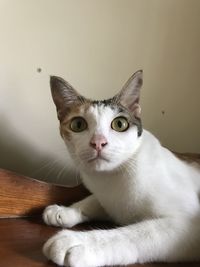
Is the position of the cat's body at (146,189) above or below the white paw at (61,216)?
above

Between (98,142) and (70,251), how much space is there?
0.80 ft

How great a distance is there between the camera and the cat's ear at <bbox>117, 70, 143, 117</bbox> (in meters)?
0.98

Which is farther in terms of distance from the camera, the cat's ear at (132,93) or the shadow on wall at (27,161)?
the shadow on wall at (27,161)

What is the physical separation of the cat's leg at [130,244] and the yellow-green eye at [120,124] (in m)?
0.22

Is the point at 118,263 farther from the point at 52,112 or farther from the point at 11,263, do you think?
the point at 52,112

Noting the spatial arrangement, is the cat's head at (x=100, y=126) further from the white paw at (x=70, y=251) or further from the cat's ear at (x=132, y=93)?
the white paw at (x=70, y=251)

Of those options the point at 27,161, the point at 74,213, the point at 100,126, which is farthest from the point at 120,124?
the point at 27,161

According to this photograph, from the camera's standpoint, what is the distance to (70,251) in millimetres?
711

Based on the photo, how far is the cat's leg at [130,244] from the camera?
72 cm

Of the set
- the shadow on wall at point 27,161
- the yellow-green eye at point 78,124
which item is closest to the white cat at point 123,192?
the yellow-green eye at point 78,124

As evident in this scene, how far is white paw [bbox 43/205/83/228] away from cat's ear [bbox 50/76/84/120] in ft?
0.79

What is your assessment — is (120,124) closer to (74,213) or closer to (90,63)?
(74,213)

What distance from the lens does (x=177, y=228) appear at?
32.7 inches

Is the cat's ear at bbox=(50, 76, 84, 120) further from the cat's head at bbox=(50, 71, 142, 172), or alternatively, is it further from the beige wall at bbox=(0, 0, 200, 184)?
the beige wall at bbox=(0, 0, 200, 184)
